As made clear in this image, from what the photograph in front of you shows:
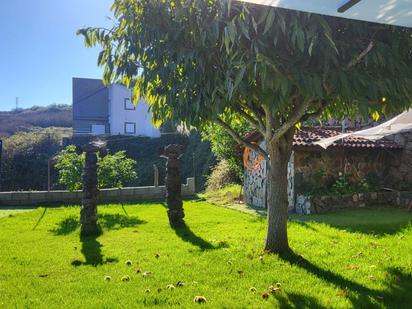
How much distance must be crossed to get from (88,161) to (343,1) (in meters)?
7.25

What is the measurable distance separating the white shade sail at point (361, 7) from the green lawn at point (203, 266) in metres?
Result: 2.92

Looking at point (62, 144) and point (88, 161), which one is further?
point (62, 144)

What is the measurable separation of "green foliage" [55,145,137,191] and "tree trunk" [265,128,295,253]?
898cm

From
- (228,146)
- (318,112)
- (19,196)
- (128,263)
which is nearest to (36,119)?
(19,196)

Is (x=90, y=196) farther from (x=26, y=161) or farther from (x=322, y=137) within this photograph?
(x=26, y=161)

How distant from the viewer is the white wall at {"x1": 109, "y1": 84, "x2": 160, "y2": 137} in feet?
149

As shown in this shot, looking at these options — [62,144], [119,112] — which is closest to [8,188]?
[62,144]

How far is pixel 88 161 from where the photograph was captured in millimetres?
9500

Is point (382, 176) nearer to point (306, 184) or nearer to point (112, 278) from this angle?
point (306, 184)

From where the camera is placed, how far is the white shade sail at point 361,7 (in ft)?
11.5

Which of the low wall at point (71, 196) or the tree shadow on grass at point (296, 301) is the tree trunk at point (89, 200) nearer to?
the tree shadow on grass at point (296, 301)

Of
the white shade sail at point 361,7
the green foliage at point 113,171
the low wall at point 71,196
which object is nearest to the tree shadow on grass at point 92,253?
the white shade sail at point 361,7

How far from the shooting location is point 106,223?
34.4ft

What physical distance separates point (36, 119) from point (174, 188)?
2129 inches
